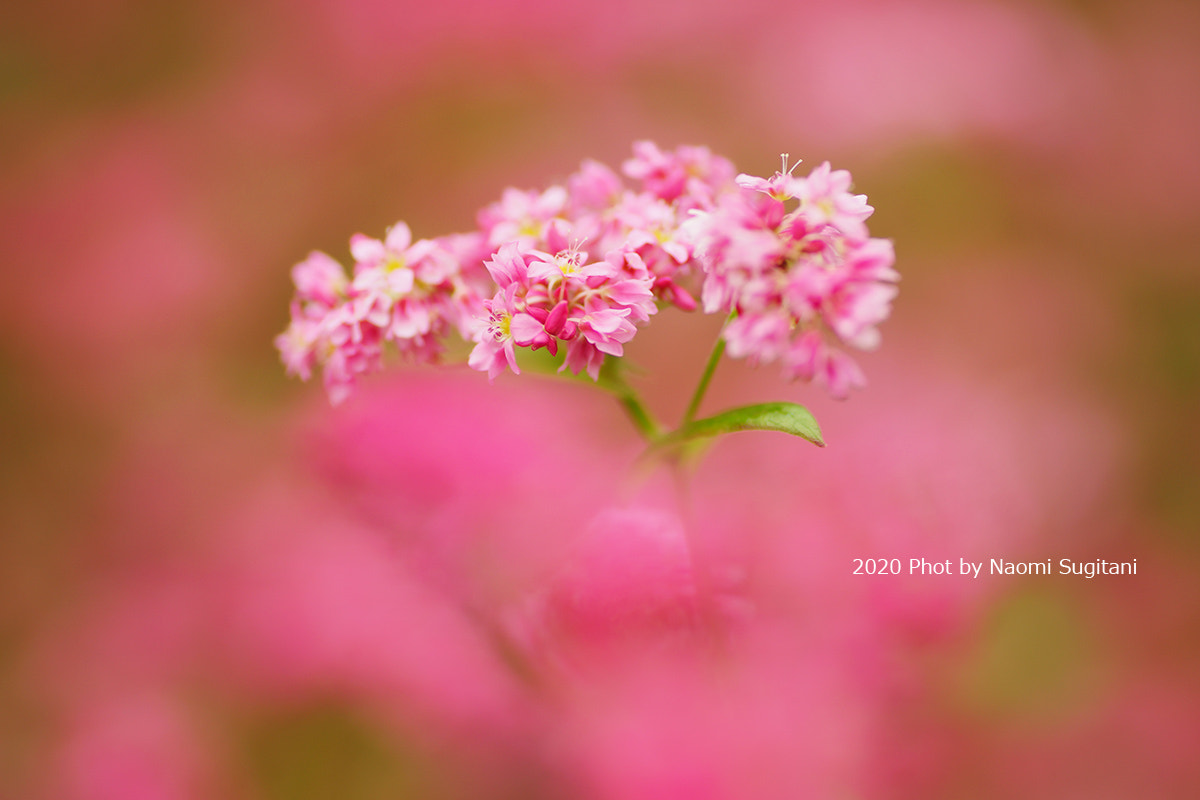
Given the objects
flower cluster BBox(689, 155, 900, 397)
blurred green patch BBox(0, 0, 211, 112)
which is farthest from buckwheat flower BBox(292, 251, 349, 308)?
blurred green patch BBox(0, 0, 211, 112)

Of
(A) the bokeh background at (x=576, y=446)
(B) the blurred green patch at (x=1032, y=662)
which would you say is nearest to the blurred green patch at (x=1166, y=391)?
(A) the bokeh background at (x=576, y=446)

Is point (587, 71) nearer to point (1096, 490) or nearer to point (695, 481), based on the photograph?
point (695, 481)

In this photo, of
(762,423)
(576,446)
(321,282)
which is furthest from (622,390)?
(576,446)

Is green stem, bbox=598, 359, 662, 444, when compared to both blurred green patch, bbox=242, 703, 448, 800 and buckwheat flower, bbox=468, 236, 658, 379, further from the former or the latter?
blurred green patch, bbox=242, 703, 448, 800

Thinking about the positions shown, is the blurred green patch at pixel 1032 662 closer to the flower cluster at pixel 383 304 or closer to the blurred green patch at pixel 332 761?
the blurred green patch at pixel 332 761

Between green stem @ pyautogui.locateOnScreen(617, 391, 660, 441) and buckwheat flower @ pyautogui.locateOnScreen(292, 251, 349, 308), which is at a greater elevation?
buckwheat flower @ pyautogui.locateOnScreen(292, 251, 349, 308)

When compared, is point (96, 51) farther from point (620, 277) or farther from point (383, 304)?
point (620, 277)

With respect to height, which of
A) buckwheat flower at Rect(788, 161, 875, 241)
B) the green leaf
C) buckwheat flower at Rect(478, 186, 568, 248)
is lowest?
the green leaf
